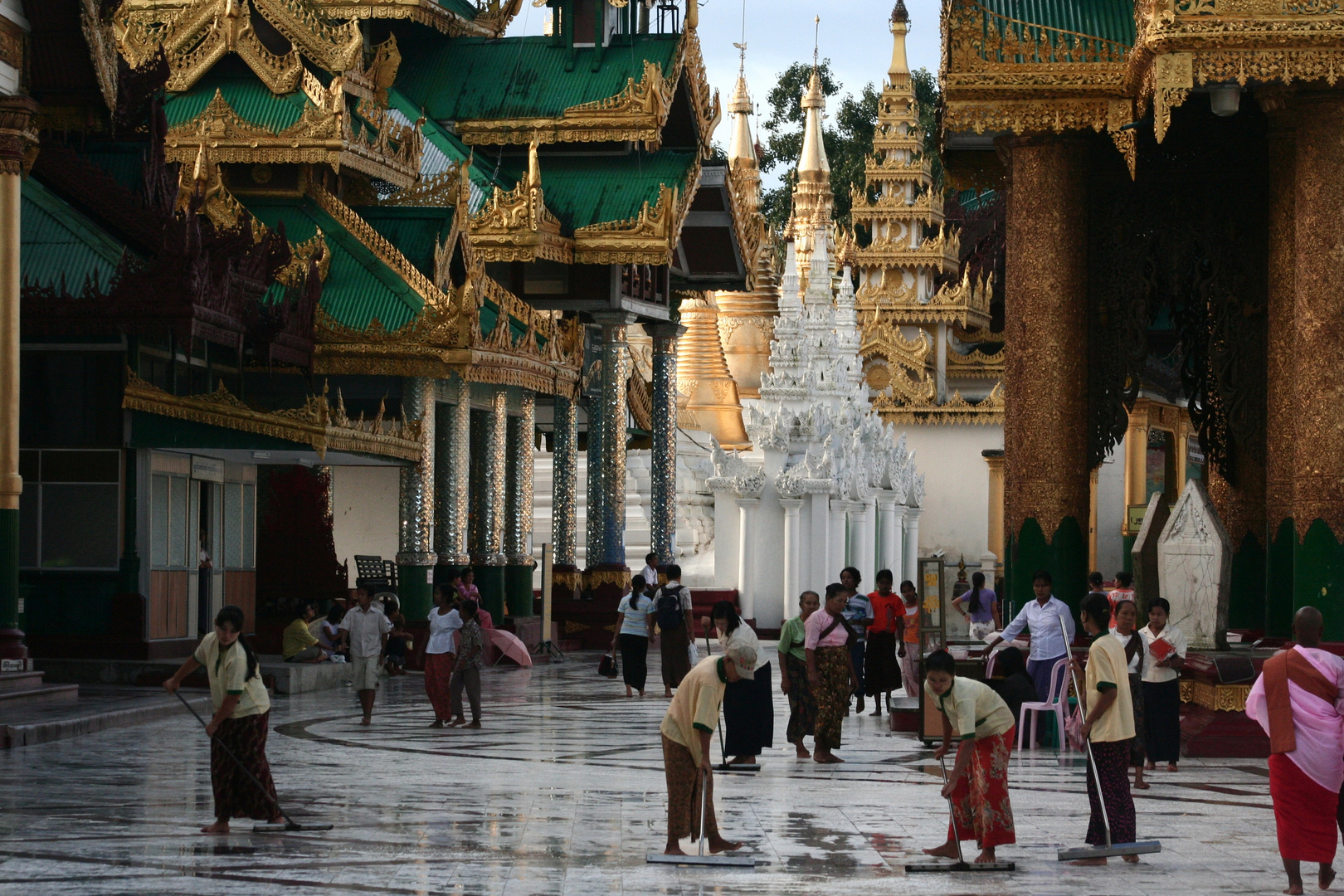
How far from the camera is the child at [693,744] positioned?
10.3 m

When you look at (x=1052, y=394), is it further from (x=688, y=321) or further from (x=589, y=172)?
(x=688, y=321)

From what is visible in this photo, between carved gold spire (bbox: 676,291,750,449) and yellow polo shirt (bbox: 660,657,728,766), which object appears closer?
yellow polo shirt (bbox: 660,657,728,766)

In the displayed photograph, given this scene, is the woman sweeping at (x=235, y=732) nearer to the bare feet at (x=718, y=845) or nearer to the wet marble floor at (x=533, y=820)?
the wet marble floor at (x=533, y=820)

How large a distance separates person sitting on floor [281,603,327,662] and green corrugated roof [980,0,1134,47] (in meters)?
10.3

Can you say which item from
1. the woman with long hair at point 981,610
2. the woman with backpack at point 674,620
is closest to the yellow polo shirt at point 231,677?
the woman with backpack at point 674,620

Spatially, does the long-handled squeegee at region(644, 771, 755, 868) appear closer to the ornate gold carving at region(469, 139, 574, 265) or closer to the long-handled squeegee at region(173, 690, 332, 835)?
the long-handled squeegee at region(173, 690, 332, 835)

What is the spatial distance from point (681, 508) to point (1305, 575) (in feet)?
75.7

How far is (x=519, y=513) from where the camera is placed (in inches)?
1163

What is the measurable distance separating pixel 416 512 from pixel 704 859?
50.7ft

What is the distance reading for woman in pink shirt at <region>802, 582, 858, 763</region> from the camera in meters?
15.6

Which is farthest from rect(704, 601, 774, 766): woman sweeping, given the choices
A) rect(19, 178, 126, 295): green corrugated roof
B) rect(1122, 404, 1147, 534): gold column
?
rect(1122, 404, 1147, 534): gold column

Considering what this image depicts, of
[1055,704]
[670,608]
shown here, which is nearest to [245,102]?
[670,608]

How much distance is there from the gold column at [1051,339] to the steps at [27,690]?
784 centimetres

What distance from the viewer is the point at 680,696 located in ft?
34.0
